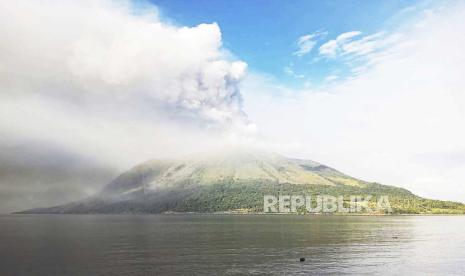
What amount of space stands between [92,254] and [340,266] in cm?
6778

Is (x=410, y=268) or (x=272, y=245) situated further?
(x=272, y=245)

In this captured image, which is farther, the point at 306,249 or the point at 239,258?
the point at 306,249

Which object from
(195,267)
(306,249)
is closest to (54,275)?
(195,267)

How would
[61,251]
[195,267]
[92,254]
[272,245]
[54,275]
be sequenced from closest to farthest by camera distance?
[54,275]
[195,267]
[92,254]
[61,251]
[272,245]

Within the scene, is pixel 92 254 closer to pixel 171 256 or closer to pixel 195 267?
pixel 171 256

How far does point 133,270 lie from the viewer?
94500 mm

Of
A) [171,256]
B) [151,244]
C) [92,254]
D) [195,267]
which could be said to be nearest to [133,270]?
[195,267]

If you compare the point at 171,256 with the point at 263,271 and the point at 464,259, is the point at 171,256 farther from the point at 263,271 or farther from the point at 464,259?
the point at 464,259

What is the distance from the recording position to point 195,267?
323 feet

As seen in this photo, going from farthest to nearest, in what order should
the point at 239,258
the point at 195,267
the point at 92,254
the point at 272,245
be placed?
the point at 272,245 < the point at 92,254 < the point at 239,258 < the point at 195,267

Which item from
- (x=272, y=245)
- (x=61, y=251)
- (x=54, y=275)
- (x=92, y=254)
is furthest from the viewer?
(x=272, y=245)

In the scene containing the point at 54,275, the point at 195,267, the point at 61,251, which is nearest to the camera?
the point at 54,275

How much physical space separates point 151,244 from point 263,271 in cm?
Result: 6794

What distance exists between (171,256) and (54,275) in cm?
3428
